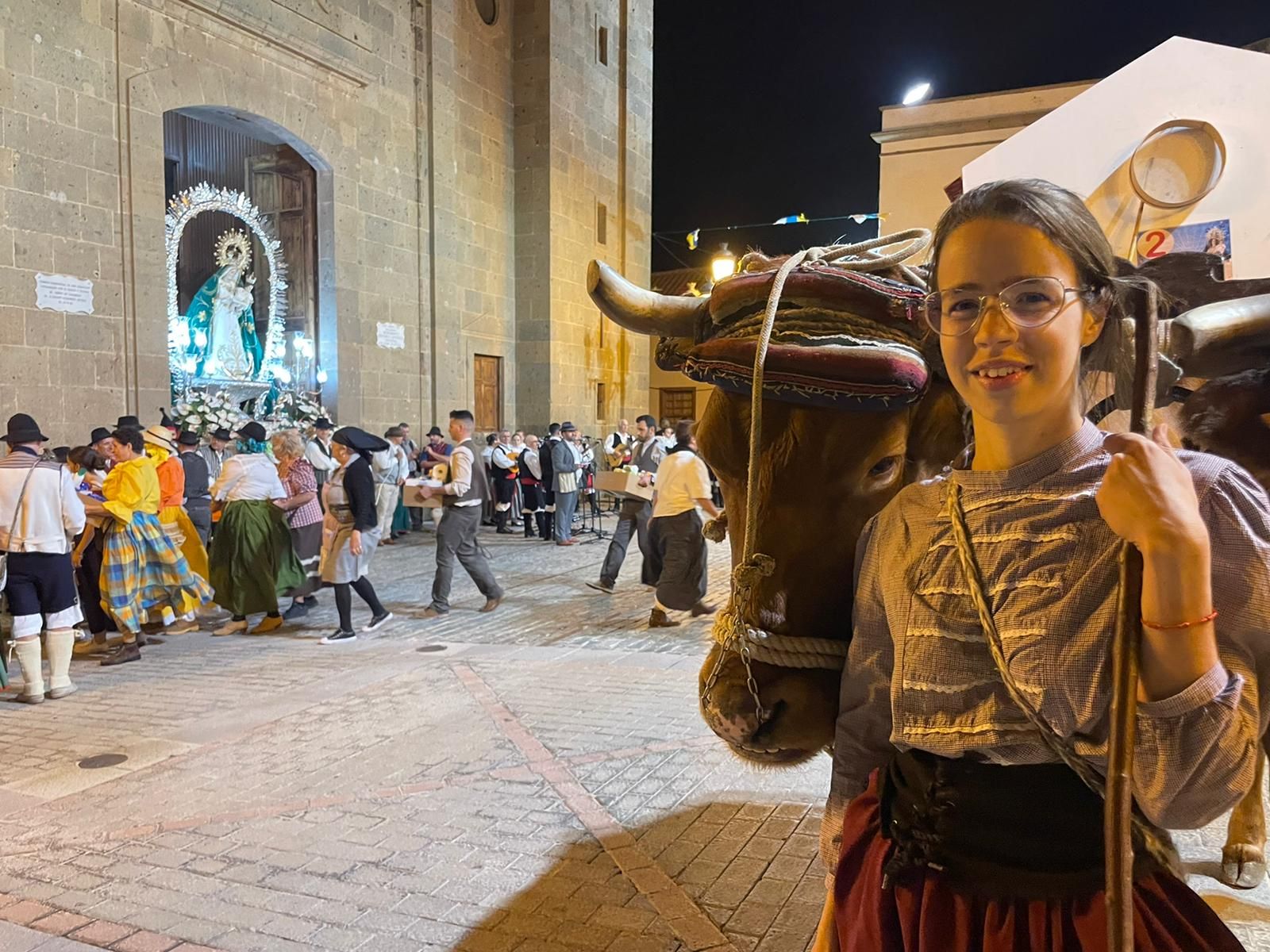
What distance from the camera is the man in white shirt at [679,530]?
7988 mm

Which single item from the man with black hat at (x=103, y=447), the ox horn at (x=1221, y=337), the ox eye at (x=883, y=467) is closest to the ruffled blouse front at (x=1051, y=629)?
the ox eye at (x=883, y=467)

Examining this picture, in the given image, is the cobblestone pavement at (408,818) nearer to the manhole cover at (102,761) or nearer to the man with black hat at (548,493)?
the manhole cover at (102,761)

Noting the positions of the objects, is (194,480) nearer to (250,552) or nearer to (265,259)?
(250,552)

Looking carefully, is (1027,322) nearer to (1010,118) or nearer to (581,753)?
(581,753)

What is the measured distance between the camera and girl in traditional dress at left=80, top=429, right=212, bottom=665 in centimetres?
742

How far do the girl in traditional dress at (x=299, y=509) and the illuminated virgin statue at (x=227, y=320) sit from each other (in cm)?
678

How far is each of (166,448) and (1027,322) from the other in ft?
30.1

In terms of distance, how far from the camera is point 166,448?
862cm

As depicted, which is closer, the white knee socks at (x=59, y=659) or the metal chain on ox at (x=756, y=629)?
the metal chain on ox at (x=756, y=629)

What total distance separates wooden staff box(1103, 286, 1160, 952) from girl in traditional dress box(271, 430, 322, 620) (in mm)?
8277

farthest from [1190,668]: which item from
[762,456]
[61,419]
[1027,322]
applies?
[61,419]

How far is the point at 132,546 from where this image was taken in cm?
763

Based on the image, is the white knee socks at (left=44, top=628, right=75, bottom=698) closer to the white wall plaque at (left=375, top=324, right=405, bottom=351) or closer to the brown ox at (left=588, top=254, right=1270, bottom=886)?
the brown ox at (left=588, top=254, right=1270, bottom=886)

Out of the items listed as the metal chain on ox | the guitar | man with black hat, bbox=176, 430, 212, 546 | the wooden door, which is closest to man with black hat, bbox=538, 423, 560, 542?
the guitar
